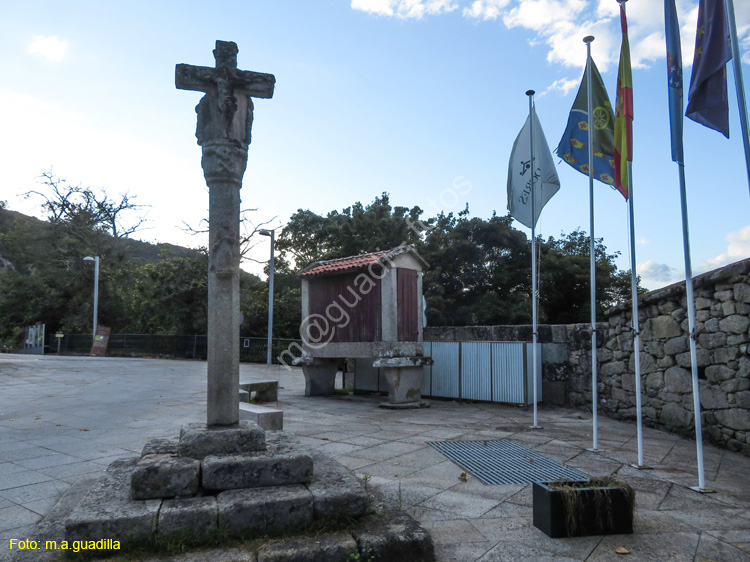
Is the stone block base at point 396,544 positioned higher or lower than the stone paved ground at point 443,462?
higher

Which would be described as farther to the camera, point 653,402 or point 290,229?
point 290,229

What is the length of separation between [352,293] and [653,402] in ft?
20.1

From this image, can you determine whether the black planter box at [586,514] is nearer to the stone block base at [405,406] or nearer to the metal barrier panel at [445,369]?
the stone block base at [405,406]

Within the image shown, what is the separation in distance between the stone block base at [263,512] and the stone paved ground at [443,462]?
948 millimetres

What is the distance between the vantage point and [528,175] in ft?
27.4

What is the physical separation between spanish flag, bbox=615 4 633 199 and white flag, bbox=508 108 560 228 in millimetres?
1850

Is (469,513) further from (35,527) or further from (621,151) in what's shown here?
(621,151)

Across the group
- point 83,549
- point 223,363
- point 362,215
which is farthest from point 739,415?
point 362,215

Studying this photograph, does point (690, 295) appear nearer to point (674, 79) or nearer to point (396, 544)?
point (674, 79)

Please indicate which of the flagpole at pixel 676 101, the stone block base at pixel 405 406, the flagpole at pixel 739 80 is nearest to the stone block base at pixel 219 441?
the flagpole at pixel 676 101

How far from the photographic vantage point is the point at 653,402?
802 cm

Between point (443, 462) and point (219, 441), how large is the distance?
9.28 ft

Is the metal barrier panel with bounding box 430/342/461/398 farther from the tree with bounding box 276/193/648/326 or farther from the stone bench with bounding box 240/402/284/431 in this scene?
the tree with bounding box 276/193/648/326

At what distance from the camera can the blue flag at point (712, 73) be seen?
4.77m
